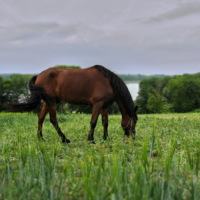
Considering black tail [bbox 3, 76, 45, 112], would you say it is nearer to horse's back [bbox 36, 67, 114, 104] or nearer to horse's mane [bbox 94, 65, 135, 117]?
horse's back [bbox 36, 67, 114, 104]

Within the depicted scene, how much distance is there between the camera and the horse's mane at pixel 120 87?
5234 mm

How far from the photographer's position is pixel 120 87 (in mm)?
5246

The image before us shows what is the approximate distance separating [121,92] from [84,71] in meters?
1.28

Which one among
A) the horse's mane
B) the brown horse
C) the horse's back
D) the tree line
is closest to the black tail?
the brown horse

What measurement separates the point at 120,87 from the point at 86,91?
1.00m

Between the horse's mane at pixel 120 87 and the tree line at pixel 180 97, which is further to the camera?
the tree line at pixel 180 97

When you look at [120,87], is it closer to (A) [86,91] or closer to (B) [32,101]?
(A) [86,91]

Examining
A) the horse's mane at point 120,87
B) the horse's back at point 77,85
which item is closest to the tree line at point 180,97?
the horse's mane at point 120,87

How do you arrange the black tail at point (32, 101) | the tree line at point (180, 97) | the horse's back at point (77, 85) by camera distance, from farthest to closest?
the tree line at point (180, 97)
the black tail at point (32, 101)
the horse's back at point (77, 85)

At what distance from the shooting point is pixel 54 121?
5.68 m

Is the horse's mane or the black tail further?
the black tail

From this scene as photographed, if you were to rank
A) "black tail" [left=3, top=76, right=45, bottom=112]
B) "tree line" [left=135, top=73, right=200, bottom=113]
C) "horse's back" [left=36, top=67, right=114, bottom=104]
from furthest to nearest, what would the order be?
1. "tree line" [left=135, top=73, right=200, bottom=113]
2. "black tail" [left=3, top=76, right=45, bottom=112]
3. "horse's back" [left=36, top=67, right=114, bottom=104]

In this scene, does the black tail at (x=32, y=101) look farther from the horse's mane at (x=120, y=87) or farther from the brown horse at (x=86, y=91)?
the horse's mane at (x=120, y=87)

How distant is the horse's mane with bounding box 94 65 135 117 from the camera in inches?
206
